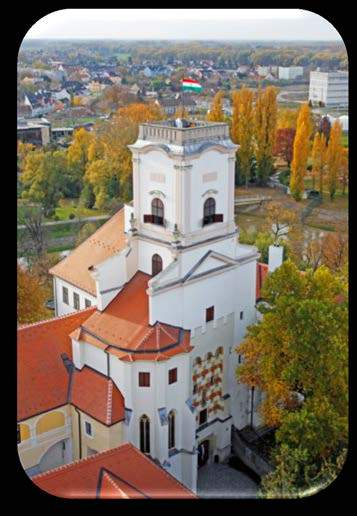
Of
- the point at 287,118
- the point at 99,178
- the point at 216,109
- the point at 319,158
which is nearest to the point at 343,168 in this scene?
the point at 319,158

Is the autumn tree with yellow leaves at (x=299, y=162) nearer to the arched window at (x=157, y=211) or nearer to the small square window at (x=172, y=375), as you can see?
the arched window at (x=157, y=211)

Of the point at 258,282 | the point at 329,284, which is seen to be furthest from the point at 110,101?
the point at 329,284

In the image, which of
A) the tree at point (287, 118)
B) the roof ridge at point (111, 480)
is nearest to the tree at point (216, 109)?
the tree at point (287, 118)

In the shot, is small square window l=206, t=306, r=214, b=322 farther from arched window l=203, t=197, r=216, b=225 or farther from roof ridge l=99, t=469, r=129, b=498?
roof ridge l=99, t=469, r=129, b=498

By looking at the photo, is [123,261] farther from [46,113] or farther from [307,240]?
[307,240]

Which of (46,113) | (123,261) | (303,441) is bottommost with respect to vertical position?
(303,441)

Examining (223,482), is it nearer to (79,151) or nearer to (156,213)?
(156,213)

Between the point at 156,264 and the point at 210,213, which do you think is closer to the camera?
the point at 210,213
